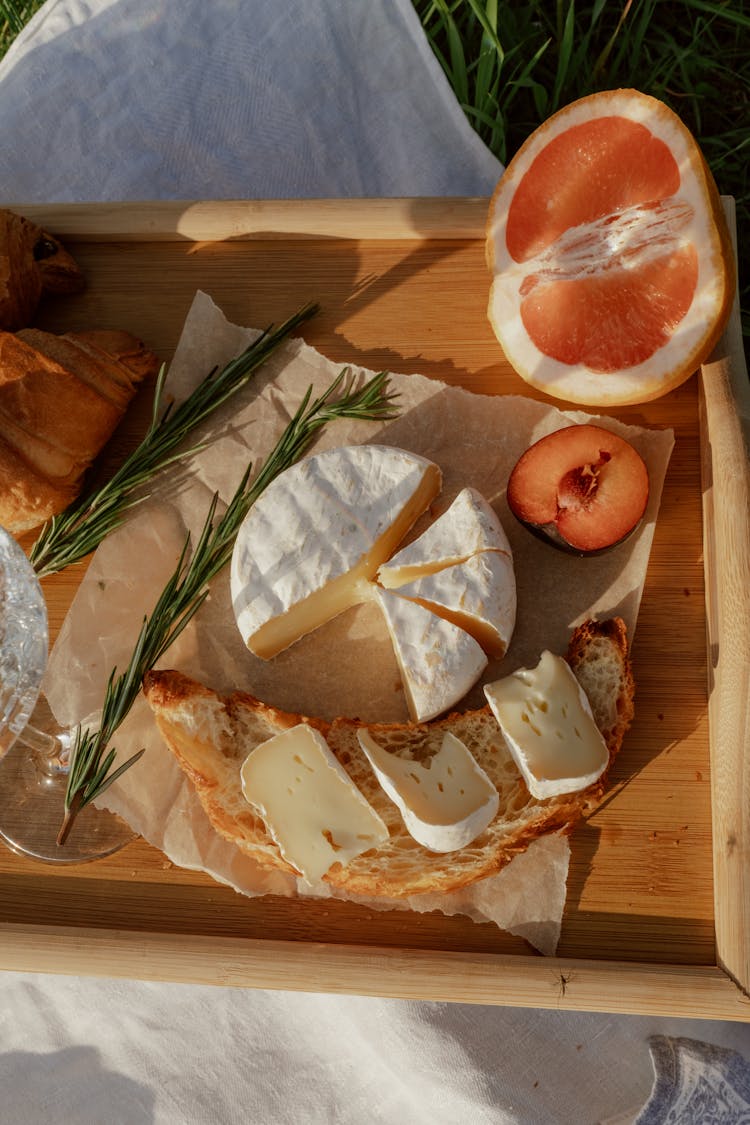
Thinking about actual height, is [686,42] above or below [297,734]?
above

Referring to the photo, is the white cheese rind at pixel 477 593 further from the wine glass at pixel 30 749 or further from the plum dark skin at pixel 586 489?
the wine glass at pixel 30 749

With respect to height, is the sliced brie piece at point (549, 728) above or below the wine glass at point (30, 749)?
below

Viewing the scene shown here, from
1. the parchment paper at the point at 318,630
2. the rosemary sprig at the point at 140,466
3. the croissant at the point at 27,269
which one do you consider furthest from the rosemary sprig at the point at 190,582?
the croissant at the point at 27,269

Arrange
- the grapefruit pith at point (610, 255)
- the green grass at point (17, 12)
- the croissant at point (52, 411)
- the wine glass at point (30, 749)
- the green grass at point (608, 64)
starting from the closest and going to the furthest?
1. the wine glass at point (30, 749)
2. the grapefruit pith at point (610, 255)
3. the croissant at point (52, 411)
4. the green grass at point (608, 64)
5. the green grass at point (17, 12)

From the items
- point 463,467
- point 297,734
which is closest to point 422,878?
point 297,734

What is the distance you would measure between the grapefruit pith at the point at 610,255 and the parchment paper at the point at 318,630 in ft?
0.53

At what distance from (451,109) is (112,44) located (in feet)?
3.33

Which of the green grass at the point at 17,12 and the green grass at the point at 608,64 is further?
the green grass at the point at 17,12

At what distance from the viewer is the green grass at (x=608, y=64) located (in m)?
2.68

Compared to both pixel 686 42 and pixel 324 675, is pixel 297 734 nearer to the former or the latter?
pixel 324 675

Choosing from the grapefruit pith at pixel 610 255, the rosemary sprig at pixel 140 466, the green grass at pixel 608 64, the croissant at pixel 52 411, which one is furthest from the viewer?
the green grass at pixel 608 64

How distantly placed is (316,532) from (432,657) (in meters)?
0.36

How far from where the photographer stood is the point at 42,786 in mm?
2238

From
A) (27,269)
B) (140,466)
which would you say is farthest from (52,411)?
(27,269)
